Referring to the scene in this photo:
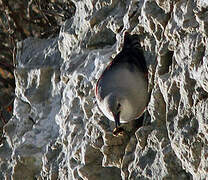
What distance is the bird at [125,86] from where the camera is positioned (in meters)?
3.34

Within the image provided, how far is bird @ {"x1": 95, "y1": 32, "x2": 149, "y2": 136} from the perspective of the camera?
3.34m

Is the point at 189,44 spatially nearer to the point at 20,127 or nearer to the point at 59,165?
the point at 59,165

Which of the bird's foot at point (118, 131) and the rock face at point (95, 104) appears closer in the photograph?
the rock face at point (95, 104)

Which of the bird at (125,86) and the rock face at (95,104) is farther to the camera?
the bird at (125,86)

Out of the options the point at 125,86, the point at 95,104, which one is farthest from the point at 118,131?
the point at 95,104

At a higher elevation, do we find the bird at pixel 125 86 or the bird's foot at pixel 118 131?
the bird at pixel 125 86

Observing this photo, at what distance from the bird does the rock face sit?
60 mm

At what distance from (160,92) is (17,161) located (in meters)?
1.71

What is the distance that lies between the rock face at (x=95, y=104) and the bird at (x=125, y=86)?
0.20ft

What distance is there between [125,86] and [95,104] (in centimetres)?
45

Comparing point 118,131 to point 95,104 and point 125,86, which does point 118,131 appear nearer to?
point 125,86

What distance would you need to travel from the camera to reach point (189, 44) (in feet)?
9.42

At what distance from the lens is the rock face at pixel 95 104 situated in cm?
281

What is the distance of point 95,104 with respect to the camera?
3.79 m
